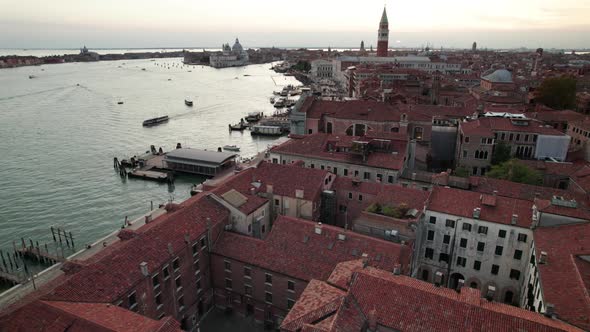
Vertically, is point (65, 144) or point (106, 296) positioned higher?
point (106, 296)

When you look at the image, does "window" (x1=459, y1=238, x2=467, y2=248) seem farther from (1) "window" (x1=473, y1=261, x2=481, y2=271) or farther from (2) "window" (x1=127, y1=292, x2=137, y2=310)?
(2) "window" (x1=127, y1=292, x2=137, y2=310)

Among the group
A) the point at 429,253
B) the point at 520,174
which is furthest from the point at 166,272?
the point at 520,174

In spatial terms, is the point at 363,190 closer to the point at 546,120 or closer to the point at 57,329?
the point at 57,329

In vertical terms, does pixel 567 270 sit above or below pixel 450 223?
above

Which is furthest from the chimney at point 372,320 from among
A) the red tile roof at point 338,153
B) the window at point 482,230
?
the red tile roof at point 338,153

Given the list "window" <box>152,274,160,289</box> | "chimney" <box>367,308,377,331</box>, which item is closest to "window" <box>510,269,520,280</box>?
"chimney" <box>367,308,377,331</box>

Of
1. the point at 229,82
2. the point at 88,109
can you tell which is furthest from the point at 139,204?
the point at 229,82

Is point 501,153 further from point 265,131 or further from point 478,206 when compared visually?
point 265,131
